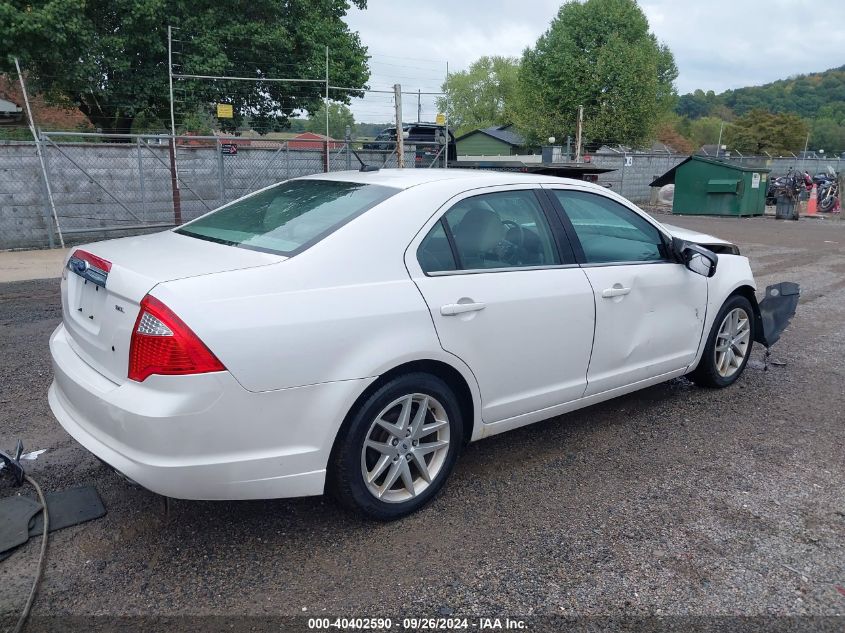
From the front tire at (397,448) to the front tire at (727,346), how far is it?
93.4 inches

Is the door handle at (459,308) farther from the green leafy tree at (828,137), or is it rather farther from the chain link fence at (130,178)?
the green leafy tree at (828,137)

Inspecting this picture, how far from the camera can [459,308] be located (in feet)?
10.3

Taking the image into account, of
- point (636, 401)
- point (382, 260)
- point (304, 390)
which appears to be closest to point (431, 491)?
point (304, 390)

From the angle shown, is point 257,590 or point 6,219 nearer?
point 257,590

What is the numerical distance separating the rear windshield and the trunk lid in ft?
0.42

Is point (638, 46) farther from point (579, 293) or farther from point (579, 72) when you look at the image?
point (579, 293)

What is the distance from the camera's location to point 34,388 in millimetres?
4641

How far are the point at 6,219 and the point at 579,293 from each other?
36.0 feet

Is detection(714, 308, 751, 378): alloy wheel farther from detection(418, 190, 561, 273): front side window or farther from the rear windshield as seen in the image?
the rear windshield

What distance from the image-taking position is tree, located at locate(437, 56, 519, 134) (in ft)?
288

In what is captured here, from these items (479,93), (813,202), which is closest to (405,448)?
(813,202)

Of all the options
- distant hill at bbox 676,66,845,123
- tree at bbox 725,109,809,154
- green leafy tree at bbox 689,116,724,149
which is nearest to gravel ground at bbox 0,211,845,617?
tree at bbox 725,109,809,154

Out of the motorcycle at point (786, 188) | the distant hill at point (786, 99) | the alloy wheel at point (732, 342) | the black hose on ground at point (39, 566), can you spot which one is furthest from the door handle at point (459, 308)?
the distant hill at point (786, 99)

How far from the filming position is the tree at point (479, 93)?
3452 inches
